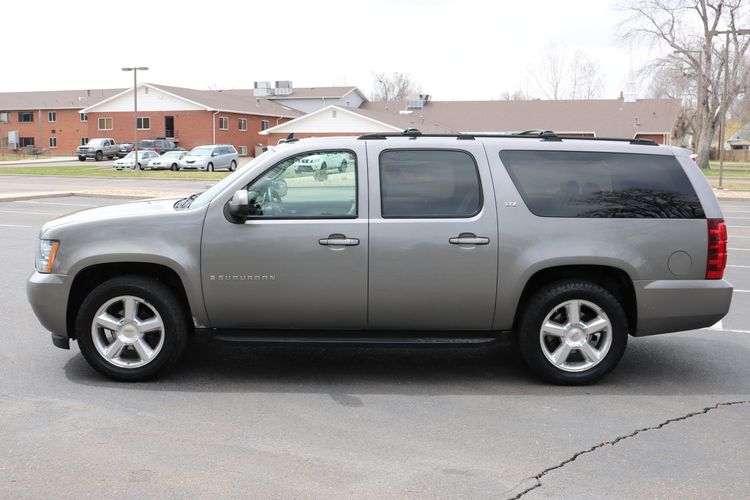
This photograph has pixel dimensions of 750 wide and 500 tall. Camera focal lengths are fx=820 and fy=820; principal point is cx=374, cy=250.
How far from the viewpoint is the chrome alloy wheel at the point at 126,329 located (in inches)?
235

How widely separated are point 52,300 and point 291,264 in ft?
5.83

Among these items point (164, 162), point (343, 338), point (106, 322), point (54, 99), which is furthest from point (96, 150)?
point (343, 338)

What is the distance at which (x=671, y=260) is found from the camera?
19.8 feet

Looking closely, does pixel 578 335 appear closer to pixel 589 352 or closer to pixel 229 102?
pixel 589 352

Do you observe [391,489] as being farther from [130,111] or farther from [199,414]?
[130,111]

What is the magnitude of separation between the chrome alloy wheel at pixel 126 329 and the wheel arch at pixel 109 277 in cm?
23

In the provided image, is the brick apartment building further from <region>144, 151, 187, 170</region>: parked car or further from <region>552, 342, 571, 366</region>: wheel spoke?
<region>552, 342, 571, 366</region>: wheel spoke

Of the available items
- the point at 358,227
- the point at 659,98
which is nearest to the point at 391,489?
the point at 358,227

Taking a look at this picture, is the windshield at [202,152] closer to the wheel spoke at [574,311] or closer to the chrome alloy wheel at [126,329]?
the chrome alloy wheel at [126,329]

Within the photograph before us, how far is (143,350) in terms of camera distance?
5.98 meters

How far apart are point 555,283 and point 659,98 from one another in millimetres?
67053

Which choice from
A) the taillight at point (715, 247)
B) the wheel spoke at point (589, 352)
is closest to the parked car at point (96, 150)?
the wheel spoke at point (589, 352)

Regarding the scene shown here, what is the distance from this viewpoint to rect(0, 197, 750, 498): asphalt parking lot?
4250 mm

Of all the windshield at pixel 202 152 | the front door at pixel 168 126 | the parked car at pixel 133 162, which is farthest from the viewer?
the front door at pixel 168 126
